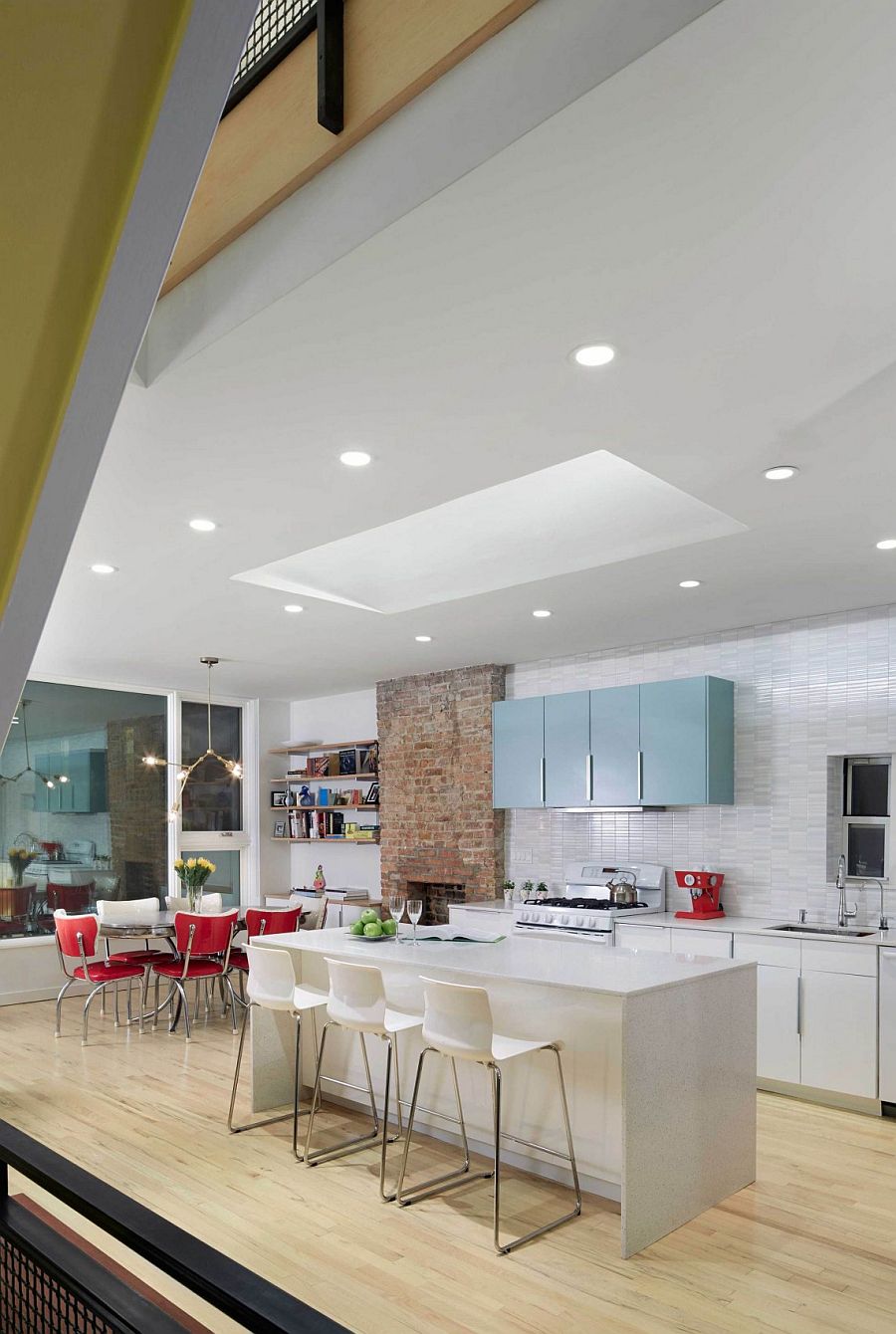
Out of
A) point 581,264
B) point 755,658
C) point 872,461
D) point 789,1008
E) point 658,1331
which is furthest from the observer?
point 755,658

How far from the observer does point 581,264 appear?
7.05ft

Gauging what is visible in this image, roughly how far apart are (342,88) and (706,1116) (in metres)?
3.55

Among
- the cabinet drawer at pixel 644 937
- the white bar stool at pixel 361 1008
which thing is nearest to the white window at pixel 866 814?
the cabinet drawer at pixel 644 937

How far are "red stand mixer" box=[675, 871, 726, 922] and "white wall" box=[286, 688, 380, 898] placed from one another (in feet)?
11.0

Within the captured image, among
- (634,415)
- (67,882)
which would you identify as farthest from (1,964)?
(634,415)

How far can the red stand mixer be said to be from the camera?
19.8ft

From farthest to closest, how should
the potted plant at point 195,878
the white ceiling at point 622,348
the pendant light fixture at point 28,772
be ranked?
the pendant light fixture at point 28,772 → the potted plant at point 195,878 → the white ceiling at point 622,348

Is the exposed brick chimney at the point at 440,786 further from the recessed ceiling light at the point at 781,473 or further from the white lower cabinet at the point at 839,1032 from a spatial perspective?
the recessed ceiling light at the point at 781,473

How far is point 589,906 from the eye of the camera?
6.43 meters

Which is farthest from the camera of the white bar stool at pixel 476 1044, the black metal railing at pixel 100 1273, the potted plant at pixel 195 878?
the potted plant at pixel 195 878

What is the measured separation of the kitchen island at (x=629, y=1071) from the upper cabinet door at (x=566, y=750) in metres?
2.31

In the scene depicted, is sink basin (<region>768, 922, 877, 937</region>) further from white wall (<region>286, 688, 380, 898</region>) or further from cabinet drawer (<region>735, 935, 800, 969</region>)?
white wall (<region>286, 688, 380, 898</region>)

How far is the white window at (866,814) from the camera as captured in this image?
223 inches

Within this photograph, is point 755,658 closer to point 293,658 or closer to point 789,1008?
point 789,1008
